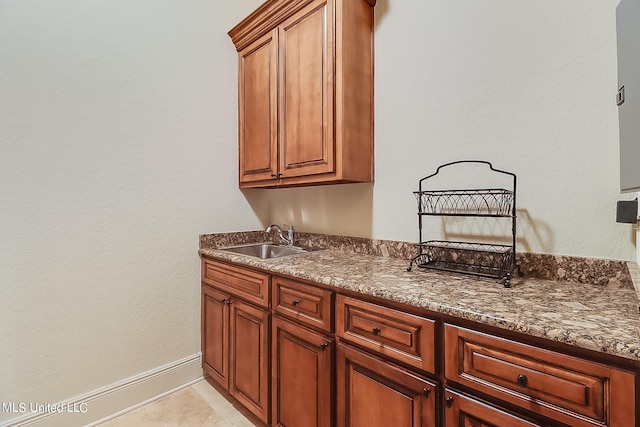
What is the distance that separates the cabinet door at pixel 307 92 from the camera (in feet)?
5.21

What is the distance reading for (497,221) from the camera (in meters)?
1.31

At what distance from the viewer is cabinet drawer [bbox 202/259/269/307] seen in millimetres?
1518

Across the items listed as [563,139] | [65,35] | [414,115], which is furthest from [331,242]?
[65,35]

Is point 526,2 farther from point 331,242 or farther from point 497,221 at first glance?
point 331,242

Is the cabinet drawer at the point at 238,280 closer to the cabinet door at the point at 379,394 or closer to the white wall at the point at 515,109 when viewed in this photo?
the cabinet door at the point at 379,394

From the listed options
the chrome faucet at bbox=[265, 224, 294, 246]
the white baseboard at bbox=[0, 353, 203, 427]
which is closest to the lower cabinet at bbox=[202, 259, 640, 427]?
the white baseboard at bbox=[0, 353, 203, 427]

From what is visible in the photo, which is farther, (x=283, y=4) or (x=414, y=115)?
(x=283, y=4)

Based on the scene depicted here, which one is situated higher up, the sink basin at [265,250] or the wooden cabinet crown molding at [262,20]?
the wooden cabinet crown molding at [262,20]

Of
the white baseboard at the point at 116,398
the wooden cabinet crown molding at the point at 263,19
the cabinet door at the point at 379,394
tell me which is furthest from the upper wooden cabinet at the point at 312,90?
the white baseboard at the point at 116,398

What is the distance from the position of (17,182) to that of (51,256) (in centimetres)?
39

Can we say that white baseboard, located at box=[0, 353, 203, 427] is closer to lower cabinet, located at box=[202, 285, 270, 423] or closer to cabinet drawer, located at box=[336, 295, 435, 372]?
lower cabinet, located at box=[202, 285, 270, 423]

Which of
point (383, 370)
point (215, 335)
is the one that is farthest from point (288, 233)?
point (383, 370)

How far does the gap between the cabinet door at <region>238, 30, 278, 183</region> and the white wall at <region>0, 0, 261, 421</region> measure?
110mm

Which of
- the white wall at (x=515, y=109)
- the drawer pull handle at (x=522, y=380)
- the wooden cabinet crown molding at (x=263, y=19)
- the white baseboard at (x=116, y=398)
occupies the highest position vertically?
the wooden cabinet crown molding at (x=263, y=19)
